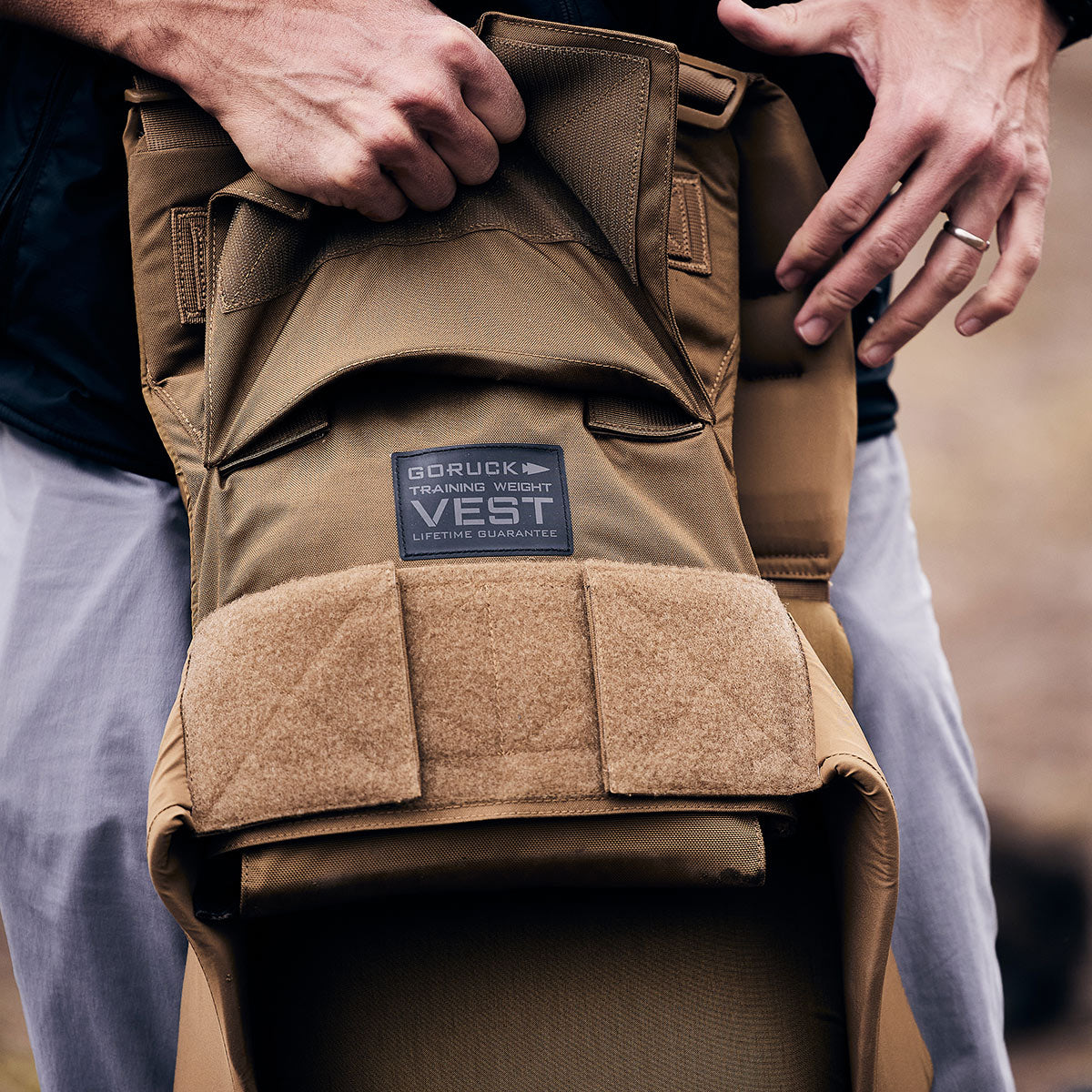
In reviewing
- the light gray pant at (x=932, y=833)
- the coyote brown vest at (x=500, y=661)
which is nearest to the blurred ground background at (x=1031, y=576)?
the light gray pant at (x=932, y=833)

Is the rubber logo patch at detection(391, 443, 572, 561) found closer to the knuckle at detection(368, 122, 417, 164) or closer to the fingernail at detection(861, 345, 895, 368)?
the knuckle at detection(368, 122, 417, 164)

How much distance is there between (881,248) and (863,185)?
0.20 feet

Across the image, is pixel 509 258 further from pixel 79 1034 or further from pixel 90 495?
pixel 79 1034

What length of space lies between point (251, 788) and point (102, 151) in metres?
0.62

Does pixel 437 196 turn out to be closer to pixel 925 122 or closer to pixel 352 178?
pixel 352 178

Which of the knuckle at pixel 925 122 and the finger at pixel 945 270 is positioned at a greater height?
the knuckle at pixel 925 122

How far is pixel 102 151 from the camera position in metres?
0.94

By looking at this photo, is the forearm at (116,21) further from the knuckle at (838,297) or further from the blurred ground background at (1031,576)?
the blurred ground background at (1031,576)

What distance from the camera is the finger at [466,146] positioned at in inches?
32.9

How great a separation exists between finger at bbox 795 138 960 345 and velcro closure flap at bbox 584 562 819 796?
346mm

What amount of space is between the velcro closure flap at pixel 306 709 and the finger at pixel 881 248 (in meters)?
0.52

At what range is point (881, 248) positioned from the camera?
3.16ft

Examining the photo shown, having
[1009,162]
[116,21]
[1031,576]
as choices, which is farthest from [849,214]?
[1031,576]

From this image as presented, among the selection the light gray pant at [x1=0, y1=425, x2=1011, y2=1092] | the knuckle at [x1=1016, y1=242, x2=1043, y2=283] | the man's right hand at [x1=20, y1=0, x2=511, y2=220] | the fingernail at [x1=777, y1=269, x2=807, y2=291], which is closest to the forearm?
the man's right hand at [x1=20, y1=0, x2=511, y2=220]
